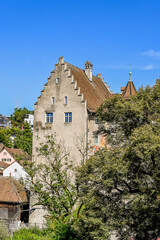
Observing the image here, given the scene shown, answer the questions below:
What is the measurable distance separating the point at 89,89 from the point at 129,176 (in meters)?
22.2

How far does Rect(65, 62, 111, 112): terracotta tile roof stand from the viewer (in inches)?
1581

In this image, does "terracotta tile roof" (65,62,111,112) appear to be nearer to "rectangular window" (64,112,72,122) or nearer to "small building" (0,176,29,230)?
"rectangular window" (64,112,72,122)

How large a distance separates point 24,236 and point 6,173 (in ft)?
134

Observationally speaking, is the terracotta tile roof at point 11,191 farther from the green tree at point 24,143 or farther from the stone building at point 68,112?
the green tree at point 24,143

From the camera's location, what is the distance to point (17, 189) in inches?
1660

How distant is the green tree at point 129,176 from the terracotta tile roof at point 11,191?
1887 centimetres

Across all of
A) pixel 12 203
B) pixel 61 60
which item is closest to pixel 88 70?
pixel 61 60

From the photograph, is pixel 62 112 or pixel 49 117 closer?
pixel 62 112

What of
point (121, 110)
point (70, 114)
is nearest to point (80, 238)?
point (121, 110)

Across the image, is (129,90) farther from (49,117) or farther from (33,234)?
(33,234)

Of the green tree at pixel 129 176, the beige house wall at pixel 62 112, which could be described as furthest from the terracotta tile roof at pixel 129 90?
the green tree at pixel 129 176

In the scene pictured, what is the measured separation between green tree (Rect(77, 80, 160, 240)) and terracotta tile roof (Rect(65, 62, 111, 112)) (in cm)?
1512

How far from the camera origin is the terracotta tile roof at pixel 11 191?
41.1 metres

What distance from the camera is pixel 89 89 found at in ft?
139
